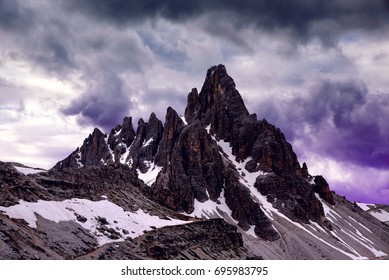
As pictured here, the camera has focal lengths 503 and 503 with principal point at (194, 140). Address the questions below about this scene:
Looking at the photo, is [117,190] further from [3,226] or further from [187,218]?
[3,226]

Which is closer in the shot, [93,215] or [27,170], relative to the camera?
[93,215]

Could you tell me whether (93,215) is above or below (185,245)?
above

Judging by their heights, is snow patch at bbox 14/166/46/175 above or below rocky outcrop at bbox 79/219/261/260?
above

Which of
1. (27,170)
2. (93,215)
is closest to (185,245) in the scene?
(93,215)

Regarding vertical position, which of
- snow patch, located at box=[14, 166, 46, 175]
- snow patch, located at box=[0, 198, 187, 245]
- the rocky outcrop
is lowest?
the rocky outcrop

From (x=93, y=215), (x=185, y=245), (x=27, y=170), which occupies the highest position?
Answer: (x=27, y=170)

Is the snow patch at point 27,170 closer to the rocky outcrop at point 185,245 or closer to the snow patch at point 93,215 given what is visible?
the snow patch at point 93,215

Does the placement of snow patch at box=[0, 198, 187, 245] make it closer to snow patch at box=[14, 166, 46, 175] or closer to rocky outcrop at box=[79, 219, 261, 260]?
rocky outcrop at box=[79, 219, 261, 260]

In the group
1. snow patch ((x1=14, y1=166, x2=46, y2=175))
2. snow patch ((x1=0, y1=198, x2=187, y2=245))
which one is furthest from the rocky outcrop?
snow patch ((x1=14, y1=166, x2=46, y2=175))

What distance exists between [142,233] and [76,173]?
3215 centimetres

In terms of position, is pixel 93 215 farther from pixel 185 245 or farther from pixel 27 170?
pixel 27 170

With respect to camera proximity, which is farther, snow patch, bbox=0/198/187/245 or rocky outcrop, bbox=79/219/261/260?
rocky outcrop, bbox=79/219/261/260

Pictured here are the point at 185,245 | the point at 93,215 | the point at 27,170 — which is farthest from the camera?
the point at 27,170
